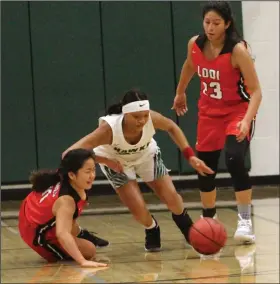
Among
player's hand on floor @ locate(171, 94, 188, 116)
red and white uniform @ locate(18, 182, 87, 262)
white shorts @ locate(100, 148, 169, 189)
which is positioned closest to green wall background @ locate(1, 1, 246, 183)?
player's hand on floor @ locate(171, 94, 188, 116)

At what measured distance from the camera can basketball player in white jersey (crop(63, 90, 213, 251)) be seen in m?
5.20

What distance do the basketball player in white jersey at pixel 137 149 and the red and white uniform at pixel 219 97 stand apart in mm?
328

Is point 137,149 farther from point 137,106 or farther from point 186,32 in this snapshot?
point 186,32

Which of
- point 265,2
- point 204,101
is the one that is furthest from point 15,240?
point 265,2

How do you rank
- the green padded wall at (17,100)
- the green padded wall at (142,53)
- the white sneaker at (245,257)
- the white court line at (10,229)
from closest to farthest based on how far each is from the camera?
1. the white sneaker at (245,257)
2. the white court line at (10,229)
3. the green padded wall at (17,100)
4. the green padded wall at (142,53)

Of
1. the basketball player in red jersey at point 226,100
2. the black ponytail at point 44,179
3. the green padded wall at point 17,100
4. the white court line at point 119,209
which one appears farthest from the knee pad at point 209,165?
the green padded wall at point 17,100

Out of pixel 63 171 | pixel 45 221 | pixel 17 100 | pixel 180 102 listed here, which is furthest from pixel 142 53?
pixel 45 221

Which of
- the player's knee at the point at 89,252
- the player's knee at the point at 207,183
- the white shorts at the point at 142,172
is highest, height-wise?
the white shorts at the point at 142,172

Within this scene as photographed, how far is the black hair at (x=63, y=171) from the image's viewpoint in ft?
16.2

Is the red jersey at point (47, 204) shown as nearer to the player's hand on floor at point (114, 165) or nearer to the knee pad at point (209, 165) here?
the player's hand on floor at point (114, 165)

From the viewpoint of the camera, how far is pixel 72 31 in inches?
345

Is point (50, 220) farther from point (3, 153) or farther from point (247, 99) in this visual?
point (3, 153)

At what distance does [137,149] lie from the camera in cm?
537

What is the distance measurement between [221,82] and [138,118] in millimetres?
736
